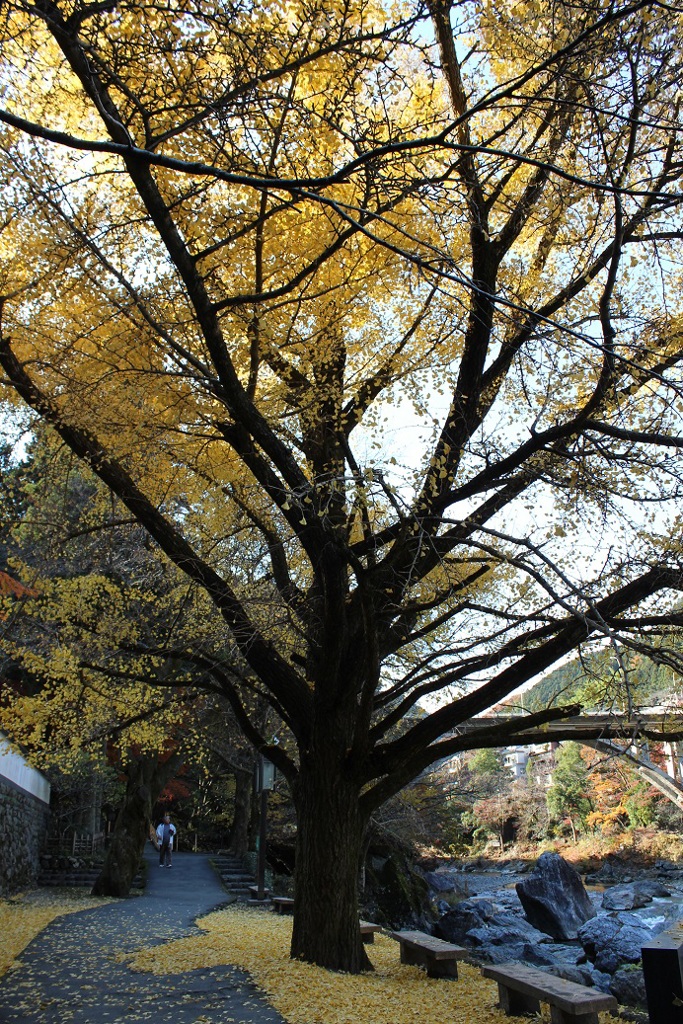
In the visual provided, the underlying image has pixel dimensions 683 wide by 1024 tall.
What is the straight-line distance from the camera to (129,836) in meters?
14.4

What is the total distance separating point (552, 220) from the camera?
6.48 m

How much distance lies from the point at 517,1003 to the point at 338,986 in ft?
4.38

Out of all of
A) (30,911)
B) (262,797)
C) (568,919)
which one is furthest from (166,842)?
(568,919)

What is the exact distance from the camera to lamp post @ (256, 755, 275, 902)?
41.0 feet

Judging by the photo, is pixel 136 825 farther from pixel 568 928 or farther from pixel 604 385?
pixel 604 385

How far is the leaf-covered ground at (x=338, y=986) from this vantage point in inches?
196

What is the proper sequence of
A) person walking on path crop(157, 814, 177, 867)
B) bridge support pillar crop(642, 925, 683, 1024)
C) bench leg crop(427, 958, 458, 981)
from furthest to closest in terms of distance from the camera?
person walking on path crop(157, 814, 177, 867) < bench leg crop(427, 958, 458, 981) < bridge support pillar crop(642, 925, 683, 1024)

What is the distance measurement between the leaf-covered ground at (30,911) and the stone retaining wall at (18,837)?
36 centimetres

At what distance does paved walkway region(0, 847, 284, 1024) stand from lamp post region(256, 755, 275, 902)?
2534mm

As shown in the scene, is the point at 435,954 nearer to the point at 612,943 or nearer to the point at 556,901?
the point at 612,943

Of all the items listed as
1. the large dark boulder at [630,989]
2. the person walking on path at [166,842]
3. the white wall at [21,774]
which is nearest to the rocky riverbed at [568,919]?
the large dark boulder at [630,989]

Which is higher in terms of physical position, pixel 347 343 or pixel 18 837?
pixel 347 343

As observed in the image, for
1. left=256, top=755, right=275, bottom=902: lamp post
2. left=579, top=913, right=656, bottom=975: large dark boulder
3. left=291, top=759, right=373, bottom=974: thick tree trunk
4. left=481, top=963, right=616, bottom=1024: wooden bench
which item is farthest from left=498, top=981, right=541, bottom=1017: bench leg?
left=256, top=755, right=275, bottom=902: lamp post

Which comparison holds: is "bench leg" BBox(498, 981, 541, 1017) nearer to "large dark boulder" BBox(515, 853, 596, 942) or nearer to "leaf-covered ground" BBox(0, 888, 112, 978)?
"leaf-covered ground" BBox(0, 888, 112, 978)
